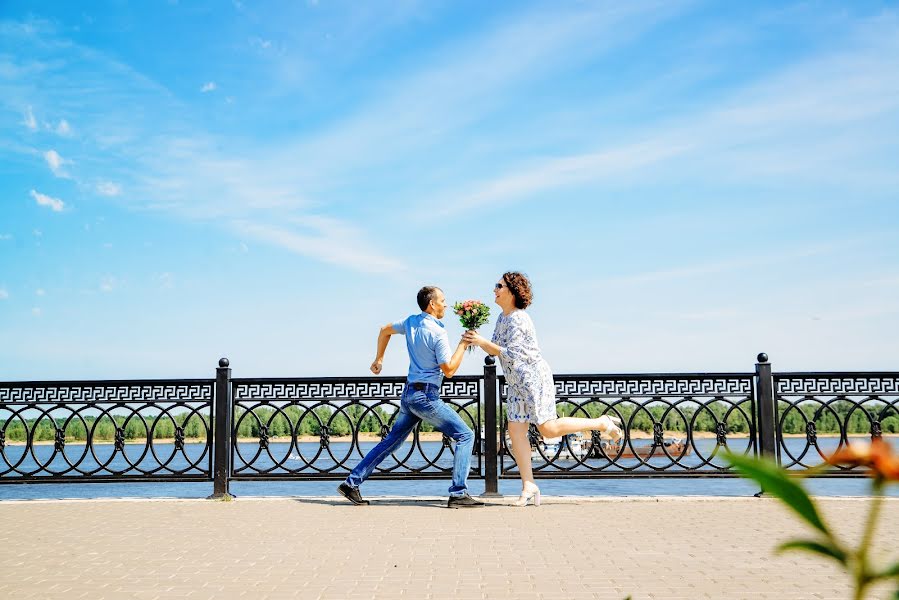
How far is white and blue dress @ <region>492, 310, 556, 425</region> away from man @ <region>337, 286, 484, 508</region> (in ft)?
1.62

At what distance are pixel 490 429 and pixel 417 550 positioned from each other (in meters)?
3.30

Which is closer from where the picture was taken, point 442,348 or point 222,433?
point 442,348

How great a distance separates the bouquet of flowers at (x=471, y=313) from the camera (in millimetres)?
8055

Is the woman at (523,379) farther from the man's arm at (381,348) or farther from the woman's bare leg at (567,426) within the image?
the man's arm at (381,348)

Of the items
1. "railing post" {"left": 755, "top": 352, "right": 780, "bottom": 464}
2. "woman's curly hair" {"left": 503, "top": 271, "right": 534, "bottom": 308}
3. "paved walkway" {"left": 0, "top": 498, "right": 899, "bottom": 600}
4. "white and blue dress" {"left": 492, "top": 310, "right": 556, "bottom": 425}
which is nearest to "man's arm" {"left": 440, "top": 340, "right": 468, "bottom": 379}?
"white and blue dress" {"left": 492, "top": 310, "right": 556, "bottom": 425}

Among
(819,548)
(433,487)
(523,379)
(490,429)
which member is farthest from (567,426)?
(433,487)

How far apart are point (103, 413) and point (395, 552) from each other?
5.31 meters

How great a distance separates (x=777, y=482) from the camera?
2.39 feet

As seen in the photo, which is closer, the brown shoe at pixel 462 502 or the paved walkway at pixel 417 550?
the paved walkway at pixel 417 550

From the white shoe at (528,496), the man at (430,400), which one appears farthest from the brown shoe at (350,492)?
the white shoe at (528,496)

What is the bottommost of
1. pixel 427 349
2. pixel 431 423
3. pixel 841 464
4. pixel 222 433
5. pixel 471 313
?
pixel 222 433

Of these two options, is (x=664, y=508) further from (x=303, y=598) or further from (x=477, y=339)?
(x=303, y=598)

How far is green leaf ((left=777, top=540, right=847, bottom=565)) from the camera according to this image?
79cm

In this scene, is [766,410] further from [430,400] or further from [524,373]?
[430,400]
